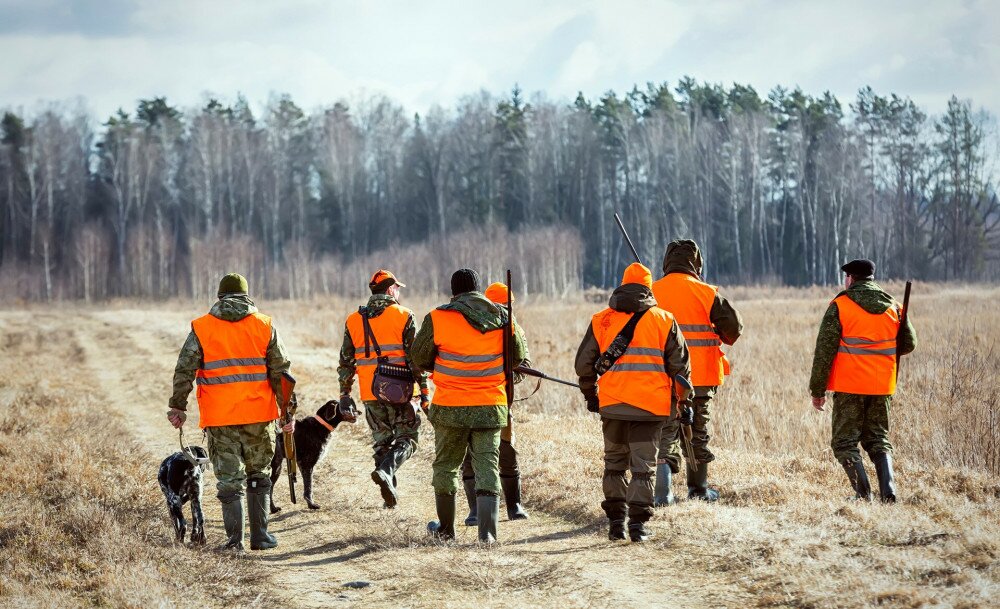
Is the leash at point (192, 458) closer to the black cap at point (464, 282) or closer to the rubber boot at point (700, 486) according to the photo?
the black cap at point (464, 282)

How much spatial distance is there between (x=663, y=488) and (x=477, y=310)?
7.42ft

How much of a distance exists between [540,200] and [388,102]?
12992 millimetres

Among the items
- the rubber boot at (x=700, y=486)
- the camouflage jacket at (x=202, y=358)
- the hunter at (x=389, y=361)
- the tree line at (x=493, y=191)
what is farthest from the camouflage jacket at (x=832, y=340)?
the tree line at (x=493, y=191)

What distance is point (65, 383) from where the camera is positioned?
17094 mm

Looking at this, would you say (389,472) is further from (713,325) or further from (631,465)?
(713,325)

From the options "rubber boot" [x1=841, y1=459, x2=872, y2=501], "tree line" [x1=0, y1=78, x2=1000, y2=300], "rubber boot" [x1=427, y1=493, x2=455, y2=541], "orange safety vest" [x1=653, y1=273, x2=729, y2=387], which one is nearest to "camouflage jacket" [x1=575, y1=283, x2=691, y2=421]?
"orange safety vest" [x1=653, y1=273, x2=729, y2=387]

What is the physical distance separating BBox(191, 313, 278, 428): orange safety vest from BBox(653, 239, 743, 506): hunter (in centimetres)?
314

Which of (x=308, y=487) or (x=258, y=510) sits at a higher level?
(x=258, y=510)

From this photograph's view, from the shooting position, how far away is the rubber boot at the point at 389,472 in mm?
7473

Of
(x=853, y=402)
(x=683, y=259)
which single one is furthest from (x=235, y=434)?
(x=853, y=402)

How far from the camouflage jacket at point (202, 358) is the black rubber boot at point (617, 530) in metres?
2.61

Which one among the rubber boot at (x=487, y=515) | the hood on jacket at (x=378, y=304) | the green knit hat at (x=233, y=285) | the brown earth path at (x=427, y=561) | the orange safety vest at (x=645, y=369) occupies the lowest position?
the brown earth path at (x=427, y=561)

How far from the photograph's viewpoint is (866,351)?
7.55m

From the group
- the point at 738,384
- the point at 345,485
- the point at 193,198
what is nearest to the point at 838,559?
the point at 345,485
